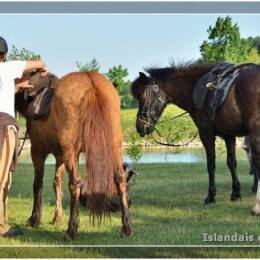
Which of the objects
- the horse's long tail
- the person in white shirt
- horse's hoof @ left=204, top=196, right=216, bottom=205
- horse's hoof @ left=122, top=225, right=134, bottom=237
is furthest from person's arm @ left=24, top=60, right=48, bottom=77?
horse's hoof @ left=204, top=196, right=216, bottom=205

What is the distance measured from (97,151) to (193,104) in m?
3.24

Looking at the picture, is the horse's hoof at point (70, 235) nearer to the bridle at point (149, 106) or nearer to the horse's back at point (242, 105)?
the horse's back at point (242, 105)

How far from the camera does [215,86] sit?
8.05m

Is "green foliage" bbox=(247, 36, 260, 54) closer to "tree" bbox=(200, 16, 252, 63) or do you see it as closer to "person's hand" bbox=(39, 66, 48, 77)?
"tree" bbox=(200, 16, 252, 63)

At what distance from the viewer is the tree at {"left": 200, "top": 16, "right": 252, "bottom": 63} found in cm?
638

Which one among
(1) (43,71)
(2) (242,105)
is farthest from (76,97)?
(2) (242,105)

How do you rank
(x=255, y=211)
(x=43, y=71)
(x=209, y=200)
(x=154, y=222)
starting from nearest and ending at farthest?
(x=43, y=71) < (x=154, y=222) < (x=255, y=211) < (x=209, y=200)

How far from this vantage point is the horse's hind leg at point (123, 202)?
6172 millimetres

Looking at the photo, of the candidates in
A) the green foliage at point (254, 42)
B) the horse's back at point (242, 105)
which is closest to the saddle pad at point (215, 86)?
the horse's back at point (242, 105)

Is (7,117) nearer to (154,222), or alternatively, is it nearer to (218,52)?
(154,222)

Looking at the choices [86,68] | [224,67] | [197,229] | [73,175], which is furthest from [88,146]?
[224,67]

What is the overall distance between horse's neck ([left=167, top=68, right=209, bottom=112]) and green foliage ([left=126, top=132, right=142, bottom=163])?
914mm

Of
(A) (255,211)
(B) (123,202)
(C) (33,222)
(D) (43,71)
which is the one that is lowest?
(C) (33,222)

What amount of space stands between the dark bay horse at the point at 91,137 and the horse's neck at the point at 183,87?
262 centimetres
